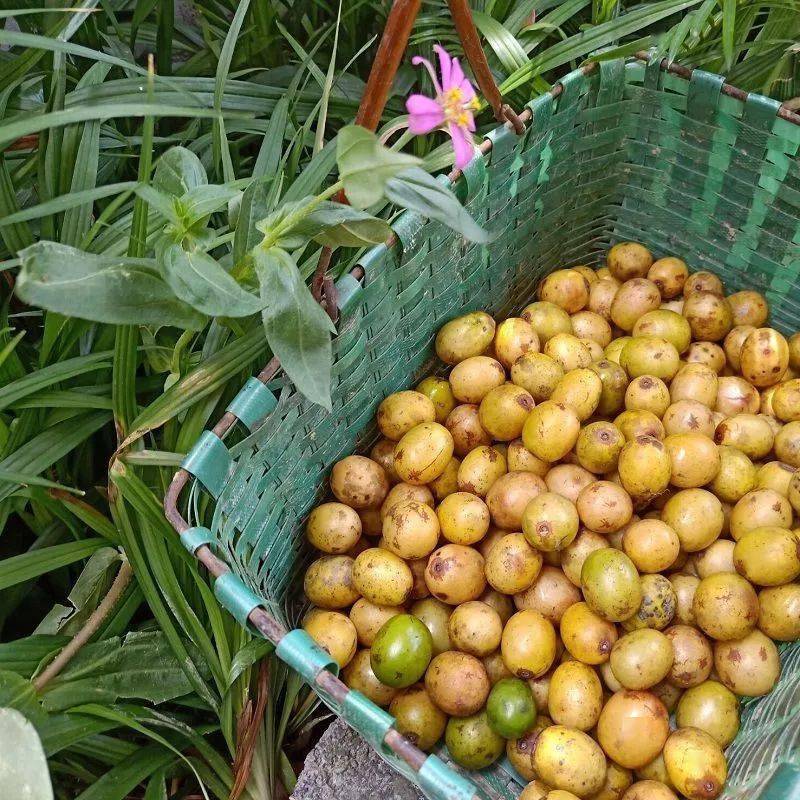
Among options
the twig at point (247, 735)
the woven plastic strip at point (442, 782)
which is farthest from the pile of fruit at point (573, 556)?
the woven plastic strip at point (442, 782)

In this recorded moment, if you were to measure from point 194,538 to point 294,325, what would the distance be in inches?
11.4

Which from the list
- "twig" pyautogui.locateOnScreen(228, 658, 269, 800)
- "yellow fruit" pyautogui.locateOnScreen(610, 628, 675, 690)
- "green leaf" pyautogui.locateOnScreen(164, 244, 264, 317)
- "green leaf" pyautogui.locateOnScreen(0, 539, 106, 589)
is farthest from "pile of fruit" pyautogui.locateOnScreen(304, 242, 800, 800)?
"green leaf" pyautogui.locateOnScreen(164, 244, 264, 317)

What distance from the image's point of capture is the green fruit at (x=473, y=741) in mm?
1188

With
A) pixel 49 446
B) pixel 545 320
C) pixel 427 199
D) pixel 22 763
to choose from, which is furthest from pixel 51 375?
pixel 545 320

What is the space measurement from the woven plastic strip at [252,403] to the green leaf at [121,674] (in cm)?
41

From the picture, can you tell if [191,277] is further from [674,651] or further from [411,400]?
[674,651]

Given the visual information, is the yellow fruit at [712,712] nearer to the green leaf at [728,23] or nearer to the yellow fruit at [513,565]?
the yellow fruit at [513,565]

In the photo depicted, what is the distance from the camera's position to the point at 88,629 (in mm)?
1238

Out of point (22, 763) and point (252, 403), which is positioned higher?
point (252, 403)

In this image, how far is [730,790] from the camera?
1043 mm

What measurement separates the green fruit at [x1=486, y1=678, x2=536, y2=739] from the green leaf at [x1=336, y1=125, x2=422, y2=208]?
0.71 m

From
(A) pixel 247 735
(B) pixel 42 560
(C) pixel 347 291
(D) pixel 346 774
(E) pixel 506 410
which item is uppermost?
(C) pixel 347 291

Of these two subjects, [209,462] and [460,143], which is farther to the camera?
[209,462]

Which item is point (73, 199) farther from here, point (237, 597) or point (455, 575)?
point (455, 575)
